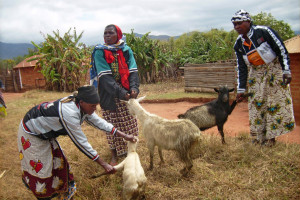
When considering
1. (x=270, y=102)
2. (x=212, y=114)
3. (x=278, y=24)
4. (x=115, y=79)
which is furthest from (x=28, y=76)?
(x=278, y=24)

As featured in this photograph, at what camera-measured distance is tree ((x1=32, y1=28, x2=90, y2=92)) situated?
14.0m

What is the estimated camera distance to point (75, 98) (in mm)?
2447

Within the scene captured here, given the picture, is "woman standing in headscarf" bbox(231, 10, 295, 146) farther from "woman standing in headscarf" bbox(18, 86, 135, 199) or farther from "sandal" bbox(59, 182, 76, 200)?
"sandal" bbox(59, 182, 76, 200)

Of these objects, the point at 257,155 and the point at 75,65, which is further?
the point at 75,65

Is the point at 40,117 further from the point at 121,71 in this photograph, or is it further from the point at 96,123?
the point at 121,71

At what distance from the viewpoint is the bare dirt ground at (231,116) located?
18.6 ft

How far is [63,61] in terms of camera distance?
13703 mm

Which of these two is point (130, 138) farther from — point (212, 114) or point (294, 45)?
point (294, 45)

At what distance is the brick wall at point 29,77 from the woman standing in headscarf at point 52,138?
712 inches

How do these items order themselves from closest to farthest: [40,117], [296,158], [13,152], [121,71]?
[40,117], [296,158], [121,71], [13,152]

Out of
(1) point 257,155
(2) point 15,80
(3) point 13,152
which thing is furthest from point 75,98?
(2) point 15,80

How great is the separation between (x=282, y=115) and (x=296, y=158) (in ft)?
2.34

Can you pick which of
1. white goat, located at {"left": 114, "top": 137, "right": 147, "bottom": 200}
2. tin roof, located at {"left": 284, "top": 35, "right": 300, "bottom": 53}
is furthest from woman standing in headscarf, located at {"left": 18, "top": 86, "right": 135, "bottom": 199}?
tin roof, located at {"left": 284, "top": 35, "right": 300, "bottom": 53}

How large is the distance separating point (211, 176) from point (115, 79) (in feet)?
6.93
